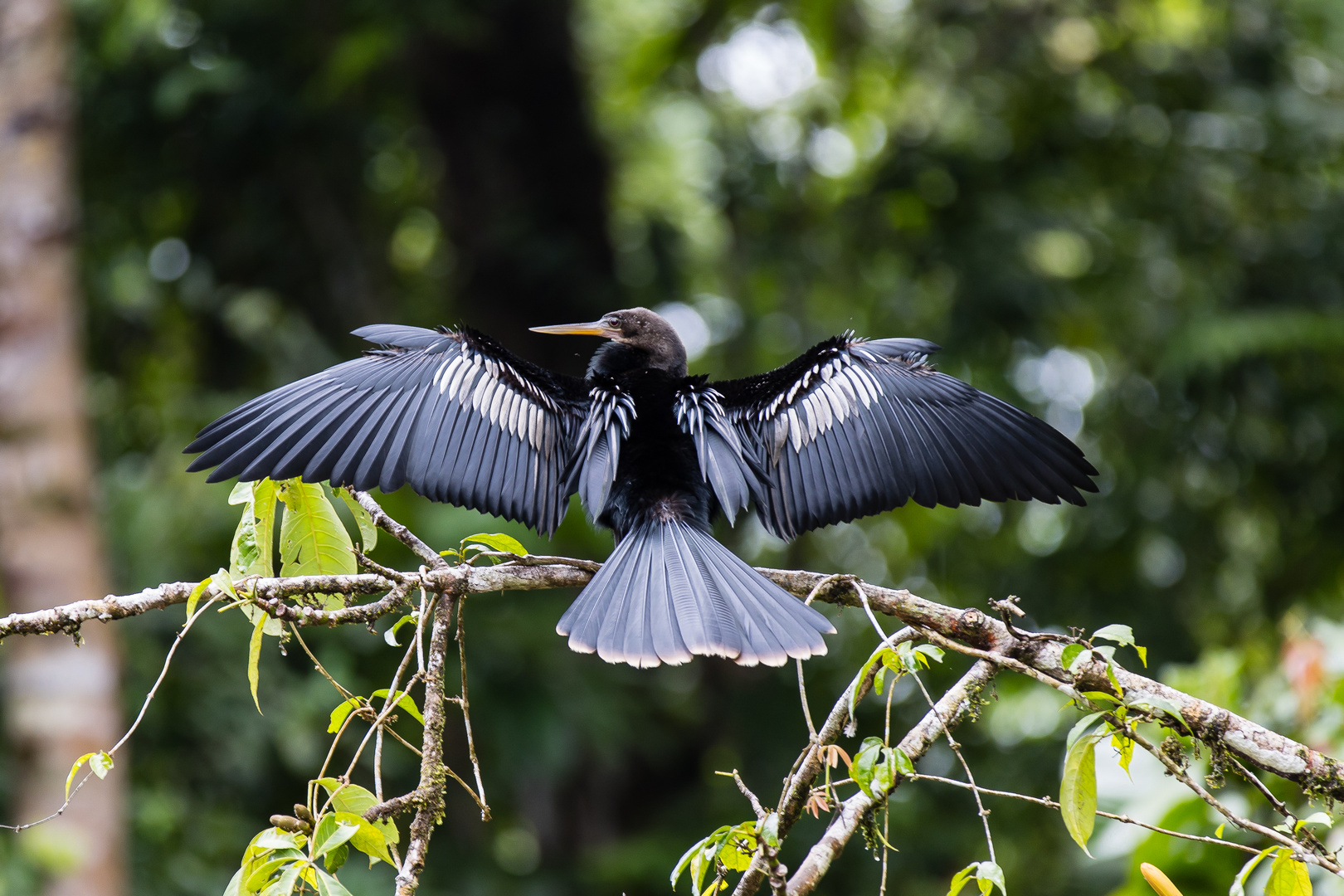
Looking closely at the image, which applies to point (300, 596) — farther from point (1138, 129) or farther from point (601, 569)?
point (1138, 129)

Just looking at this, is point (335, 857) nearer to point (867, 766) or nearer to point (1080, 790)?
point (867, 766)

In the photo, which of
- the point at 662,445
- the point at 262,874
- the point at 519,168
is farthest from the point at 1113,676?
the point at 519,168

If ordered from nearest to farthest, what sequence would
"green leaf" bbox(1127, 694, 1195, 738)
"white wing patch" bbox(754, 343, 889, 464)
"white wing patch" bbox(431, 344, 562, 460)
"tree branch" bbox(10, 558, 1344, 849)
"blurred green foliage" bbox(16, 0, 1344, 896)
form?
"green leaf" bbox(1127, 694, 1195, 738) → "tree branch" bbox(10, 558, 1344, 849) → "white wing patch" bbox(431, 344, 562, 460) → "white wing patch" bbox(754, 343, 889, 464) → "blurred green foliage" bbox(16, 0, 1344, 896)

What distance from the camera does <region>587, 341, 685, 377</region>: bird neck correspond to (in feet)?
11.1

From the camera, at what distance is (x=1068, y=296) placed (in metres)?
6.46

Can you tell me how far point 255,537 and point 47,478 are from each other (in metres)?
2.90

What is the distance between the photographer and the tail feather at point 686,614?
2045mm

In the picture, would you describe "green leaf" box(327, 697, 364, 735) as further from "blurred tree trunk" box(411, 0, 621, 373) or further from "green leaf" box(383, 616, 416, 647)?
"blurred tree trunk" box(411, 0, 621, 373)

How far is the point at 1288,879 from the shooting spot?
1533mm

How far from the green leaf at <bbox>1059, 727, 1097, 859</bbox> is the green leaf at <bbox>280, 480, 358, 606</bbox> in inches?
48.3

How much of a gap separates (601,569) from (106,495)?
4031 millimetres

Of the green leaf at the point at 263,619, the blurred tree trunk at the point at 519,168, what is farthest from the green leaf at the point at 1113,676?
the blurred tree trunk at the point at 519,168

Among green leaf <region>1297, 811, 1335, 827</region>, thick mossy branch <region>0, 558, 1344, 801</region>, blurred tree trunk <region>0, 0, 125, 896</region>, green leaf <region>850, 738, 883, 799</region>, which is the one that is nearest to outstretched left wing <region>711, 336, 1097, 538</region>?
thick mossy branch <region>0, 558, 1344, 801</region>

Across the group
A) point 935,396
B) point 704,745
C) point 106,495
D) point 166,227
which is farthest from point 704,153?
point 935,396
